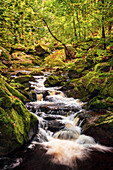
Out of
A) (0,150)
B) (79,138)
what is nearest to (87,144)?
(79,138)

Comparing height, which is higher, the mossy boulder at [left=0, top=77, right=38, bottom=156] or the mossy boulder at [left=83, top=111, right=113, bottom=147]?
the mossy boulder at [left=0, top=77, right=38, bottom=156]

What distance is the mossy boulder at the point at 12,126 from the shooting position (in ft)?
12.8

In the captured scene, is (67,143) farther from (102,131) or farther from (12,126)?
(12,126)

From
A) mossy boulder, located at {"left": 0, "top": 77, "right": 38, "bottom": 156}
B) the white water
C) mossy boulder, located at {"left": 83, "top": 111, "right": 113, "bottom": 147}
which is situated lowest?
the white water

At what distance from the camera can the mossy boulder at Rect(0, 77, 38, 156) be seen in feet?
12.8

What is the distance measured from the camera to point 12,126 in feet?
13.7

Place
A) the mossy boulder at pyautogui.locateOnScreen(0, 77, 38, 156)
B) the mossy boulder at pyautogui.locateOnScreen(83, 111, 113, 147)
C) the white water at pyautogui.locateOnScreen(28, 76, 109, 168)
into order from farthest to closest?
the mossy boulder at pyautogui.locateOnScreen(83, 111, 113, 147) → the white water at pyautogui.locateOnScreen(28, 76, 109, 168) → the mossy boulder at pyautogui.locateOnScreen(0, 77, 38, 156)

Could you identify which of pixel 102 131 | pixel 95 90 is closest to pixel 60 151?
pixel 102 131

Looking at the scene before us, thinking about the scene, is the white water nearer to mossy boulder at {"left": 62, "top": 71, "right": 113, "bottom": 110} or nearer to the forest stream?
the forest stream

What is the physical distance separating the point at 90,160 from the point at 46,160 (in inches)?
62.3

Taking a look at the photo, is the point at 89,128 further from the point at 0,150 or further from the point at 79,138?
the point at 0,150

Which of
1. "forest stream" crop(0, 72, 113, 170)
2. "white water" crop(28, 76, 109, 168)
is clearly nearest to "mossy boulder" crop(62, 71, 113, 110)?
"forest stream" crop(0, 72, 113, 170)

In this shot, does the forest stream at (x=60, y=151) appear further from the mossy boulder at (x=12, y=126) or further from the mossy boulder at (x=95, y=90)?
the mossy boulder at (x=95, y=90)

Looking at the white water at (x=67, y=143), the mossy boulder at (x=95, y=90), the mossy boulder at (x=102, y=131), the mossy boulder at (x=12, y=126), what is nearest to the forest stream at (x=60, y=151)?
the white water at (x=67, y=143)
